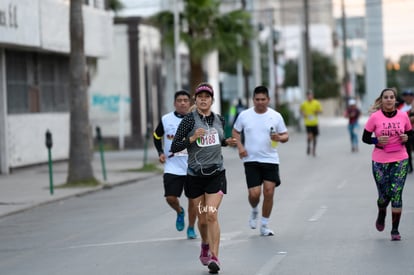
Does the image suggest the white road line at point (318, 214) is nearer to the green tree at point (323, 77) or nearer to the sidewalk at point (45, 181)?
the sidewalk at point (45, 181)

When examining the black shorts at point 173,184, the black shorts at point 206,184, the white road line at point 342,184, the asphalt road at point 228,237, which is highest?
the black shorts at point 206,184

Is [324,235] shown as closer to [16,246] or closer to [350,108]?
[16,246]

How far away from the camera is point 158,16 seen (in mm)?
37656

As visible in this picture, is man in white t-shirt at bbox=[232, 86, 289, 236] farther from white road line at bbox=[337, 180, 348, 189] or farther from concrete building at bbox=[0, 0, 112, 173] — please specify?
concrete building at bbox=[0, 0, 112, 173]

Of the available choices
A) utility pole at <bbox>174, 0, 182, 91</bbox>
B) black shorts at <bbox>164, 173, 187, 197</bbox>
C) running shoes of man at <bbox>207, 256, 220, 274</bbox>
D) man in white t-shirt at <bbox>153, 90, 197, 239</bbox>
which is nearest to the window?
utility pole at <bbox>174, 0, 182, 91</bbox>

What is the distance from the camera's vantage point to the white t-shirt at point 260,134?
1297 cm

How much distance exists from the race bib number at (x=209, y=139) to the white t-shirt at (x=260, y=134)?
2362 millimetres

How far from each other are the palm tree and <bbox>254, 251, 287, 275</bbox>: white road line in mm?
25747

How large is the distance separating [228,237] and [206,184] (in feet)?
7.80

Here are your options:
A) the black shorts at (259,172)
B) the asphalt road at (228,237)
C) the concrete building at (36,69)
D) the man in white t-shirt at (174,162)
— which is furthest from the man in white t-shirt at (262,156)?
the concrete building at (36,69)

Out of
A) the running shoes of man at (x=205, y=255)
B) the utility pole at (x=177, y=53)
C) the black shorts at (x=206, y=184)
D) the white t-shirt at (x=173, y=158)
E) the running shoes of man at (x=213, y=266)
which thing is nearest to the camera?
the running shoes of man at (x=213, y=266)

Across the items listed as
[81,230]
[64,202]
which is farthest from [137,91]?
[81,230]

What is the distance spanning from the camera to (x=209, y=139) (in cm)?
1061

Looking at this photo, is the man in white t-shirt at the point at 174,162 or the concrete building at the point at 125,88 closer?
the man in white t-shirt at the point at 174,162
